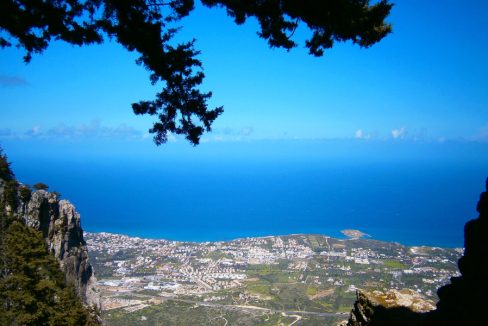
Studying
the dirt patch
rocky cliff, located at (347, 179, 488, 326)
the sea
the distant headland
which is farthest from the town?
the sea

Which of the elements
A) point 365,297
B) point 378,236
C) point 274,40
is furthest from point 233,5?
point 378,236

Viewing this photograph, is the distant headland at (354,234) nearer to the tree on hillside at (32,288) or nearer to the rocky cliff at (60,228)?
the rocky cliff at (60,228)

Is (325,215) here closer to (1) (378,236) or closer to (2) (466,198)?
(1) (378,236)

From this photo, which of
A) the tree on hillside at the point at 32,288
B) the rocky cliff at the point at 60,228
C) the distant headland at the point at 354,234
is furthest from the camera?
the distant headland at the point at 354,234

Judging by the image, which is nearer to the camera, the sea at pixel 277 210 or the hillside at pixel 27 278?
the hillside at pixel 27 278

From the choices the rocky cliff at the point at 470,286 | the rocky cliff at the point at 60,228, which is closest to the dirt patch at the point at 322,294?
the rocky cliff at the point at 60,228

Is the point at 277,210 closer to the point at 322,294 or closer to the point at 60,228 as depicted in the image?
the point at 322,294

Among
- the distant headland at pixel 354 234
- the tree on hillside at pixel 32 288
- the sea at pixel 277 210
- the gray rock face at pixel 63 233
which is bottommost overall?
the tree on hillside at pixel 32 288

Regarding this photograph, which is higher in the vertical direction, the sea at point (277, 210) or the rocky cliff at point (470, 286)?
the sea at point (277, 210)

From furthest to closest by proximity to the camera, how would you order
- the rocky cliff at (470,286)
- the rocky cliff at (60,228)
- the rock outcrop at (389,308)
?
the rocky cliff at (60,228) < the rock outcrop at (389,308) < the rocky cliff at (470,286)
